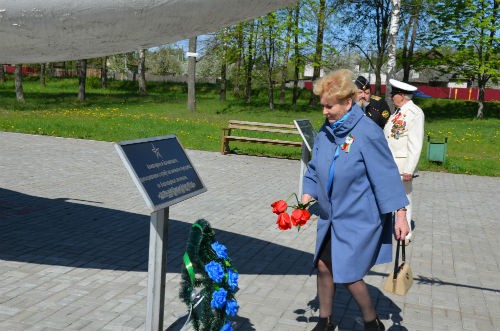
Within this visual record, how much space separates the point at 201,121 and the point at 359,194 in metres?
19.9

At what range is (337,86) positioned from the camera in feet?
11.4

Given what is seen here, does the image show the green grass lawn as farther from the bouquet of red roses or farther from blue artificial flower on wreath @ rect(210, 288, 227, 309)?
blue artificial flower on wreath @ rect(210, 288, 227, 309)

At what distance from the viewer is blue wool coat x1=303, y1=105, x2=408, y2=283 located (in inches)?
134

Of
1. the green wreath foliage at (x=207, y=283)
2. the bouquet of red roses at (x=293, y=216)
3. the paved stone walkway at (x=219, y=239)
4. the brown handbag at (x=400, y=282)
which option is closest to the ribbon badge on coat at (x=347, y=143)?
the bouquet of red roses at (x=293, y=216)

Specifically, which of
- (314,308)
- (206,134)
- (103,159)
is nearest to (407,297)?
(314,308)

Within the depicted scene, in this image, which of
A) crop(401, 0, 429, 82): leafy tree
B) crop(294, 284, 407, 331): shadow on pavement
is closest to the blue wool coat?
crop(294, 284, 407, 331): shadow on pavement

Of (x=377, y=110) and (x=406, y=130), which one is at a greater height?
(x=377, y=110)

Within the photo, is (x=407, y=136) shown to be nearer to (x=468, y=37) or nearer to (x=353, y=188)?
(x=353, y=188)

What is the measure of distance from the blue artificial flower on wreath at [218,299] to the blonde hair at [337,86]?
1.30m

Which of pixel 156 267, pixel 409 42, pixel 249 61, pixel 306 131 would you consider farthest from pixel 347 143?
pixel 409 42

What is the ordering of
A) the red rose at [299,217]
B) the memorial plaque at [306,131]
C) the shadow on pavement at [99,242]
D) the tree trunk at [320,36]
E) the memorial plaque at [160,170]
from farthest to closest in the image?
the tree trunk at [320,36] < the memorial plaque at [306,131] < the shadow on pavement at [99,242] < the red rose at [299,217] < the memorial plaque at [160,170]

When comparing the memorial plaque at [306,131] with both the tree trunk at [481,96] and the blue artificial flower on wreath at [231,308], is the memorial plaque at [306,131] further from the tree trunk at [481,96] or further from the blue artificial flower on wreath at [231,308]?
the tree trunk at [481,96]

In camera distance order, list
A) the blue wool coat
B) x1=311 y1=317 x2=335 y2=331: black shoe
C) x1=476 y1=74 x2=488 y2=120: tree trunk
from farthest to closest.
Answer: x1=476 y1=74 x2=488 y2=120: tree trunk → x1=311 y1=317 x2=335 y2=331: black shoe → the blue wool coat

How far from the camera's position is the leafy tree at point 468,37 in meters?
31.3
